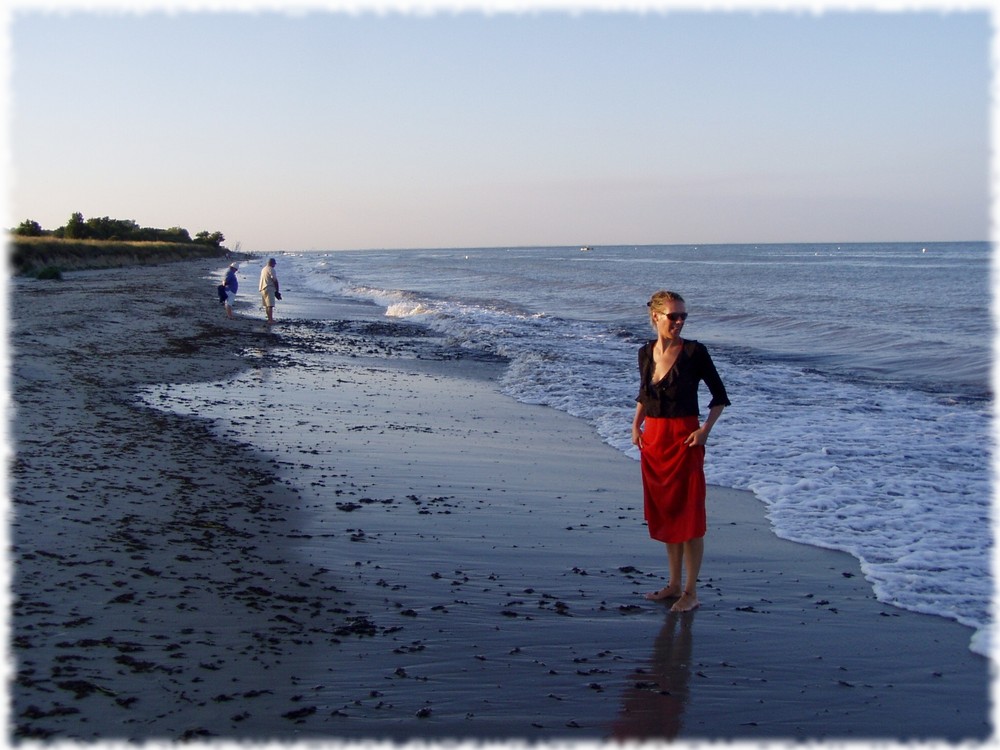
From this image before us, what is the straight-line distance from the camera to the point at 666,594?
546 cm

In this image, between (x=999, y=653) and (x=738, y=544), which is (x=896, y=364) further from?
(x=999, y=653)

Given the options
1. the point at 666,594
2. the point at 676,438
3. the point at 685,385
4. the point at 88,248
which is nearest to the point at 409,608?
the point at 666,594

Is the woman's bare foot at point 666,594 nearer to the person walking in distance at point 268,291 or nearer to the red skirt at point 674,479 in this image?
the red skirt at point 674,479

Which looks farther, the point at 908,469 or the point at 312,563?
the point at 908,469

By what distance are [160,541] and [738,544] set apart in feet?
13.3

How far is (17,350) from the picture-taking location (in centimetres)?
1367

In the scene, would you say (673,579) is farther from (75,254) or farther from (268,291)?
(75,254)

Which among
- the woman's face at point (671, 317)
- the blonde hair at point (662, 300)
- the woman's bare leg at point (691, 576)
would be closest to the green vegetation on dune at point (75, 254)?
the blonde hair at point (662, 300)

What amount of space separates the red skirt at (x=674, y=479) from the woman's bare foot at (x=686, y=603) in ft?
1.06

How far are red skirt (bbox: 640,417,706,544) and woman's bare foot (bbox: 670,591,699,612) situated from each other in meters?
0.32

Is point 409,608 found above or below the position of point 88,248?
below

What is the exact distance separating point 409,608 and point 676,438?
6.02 feet

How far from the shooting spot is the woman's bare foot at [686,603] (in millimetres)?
5262

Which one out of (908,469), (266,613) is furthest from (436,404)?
(266,613)
